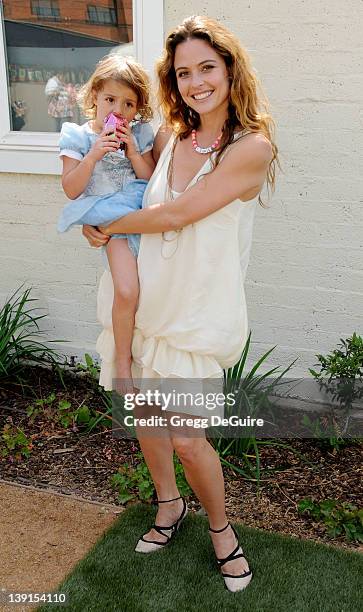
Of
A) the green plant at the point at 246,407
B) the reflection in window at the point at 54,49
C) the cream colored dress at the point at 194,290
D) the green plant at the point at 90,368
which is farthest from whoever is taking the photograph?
the green plant at the point at 90,368

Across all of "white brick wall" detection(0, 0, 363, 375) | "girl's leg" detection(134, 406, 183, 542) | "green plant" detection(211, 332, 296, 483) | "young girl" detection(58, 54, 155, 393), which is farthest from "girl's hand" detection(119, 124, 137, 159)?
"white brick wall" detection(0, 0, 363, 375)

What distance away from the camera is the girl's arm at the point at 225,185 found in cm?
219

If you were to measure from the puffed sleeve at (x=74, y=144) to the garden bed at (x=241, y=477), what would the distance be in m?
1.67

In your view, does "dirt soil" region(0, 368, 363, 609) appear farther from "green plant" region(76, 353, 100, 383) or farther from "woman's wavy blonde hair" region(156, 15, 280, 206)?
"woman's wavy blonde hair" region(156, 15, 280, 206)

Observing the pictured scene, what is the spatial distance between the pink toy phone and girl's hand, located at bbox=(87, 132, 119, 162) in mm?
27

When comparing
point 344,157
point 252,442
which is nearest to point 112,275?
point 252,442

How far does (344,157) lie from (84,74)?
1.70m

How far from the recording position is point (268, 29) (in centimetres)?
358

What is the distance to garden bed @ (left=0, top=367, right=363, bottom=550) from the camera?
10.2 ft

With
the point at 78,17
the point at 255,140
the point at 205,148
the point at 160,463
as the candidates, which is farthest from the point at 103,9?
the point at 160,463

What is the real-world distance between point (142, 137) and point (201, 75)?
19.0 inches

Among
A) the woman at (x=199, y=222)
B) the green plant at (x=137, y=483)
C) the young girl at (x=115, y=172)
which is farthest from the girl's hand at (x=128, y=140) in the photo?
the green plant at (x=137, y=483)

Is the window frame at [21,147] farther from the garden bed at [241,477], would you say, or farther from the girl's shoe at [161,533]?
the girl's shoe at [161,533]

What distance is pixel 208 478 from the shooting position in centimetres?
248
